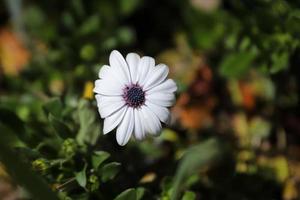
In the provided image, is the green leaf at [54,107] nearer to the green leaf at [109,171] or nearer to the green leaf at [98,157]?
the green leaf at [98,157]

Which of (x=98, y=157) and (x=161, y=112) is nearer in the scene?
(x=161, y=112)

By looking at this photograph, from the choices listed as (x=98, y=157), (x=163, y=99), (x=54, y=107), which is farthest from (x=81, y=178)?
(x=163, y=99)

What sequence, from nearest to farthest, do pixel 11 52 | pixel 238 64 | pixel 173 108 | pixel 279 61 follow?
pixel 279 61 → pixel 238 64 → pixel 173 108 → pixel 11 52

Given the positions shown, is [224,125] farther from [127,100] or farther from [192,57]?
[127,100]

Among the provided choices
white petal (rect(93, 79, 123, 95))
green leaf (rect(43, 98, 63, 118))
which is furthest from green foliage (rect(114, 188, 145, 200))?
green leaf (rect(43, 98, 63, 118))

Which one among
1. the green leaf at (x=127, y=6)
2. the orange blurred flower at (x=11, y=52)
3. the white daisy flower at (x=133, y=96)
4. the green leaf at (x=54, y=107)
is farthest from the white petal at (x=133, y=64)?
the orange blurred flower at (x=11, y=52)

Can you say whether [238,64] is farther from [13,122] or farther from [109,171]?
[13,122]
